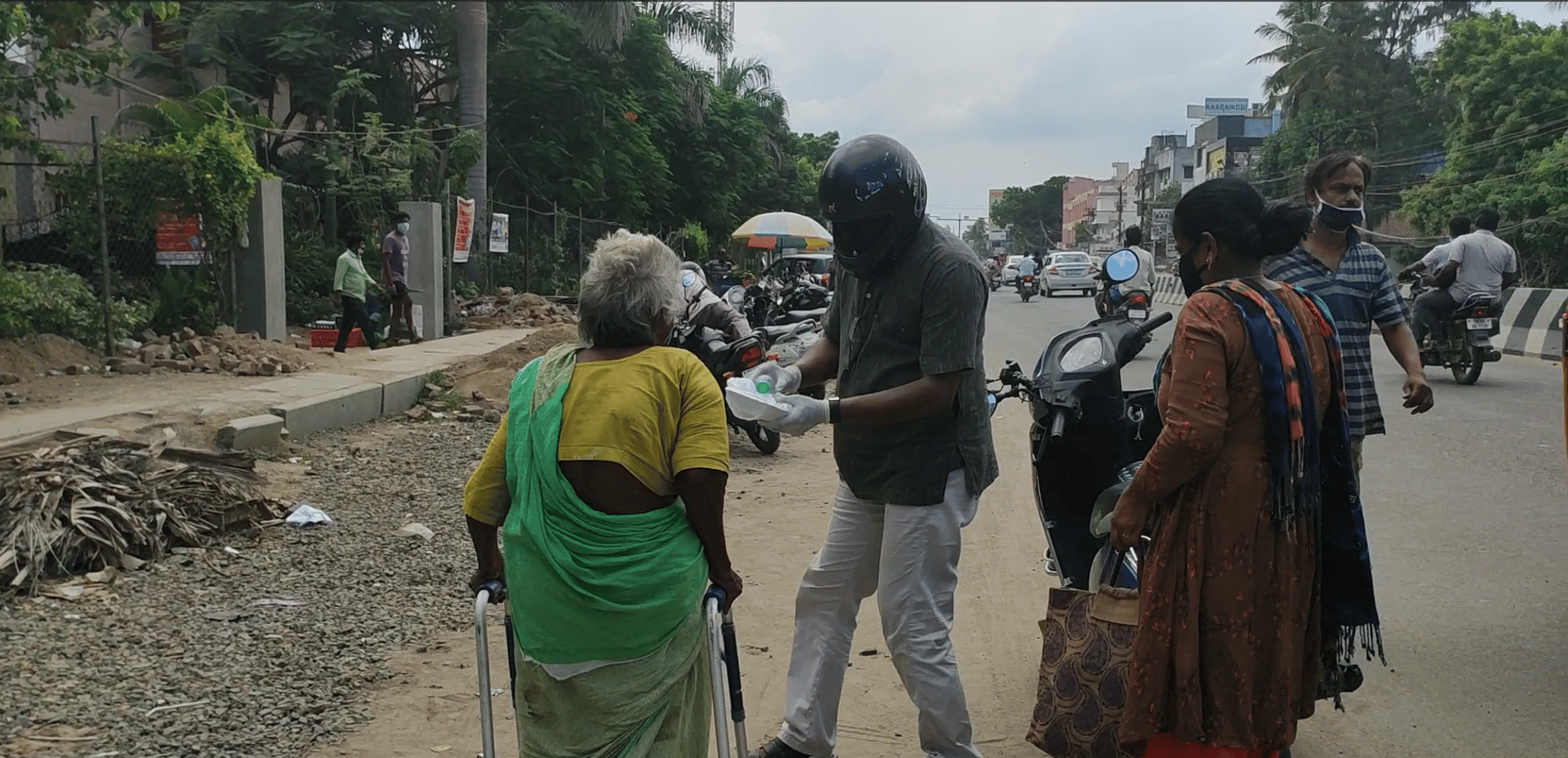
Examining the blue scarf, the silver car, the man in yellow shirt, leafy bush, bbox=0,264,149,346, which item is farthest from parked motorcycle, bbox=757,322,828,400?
the silver car

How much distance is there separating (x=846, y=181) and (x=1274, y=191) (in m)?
48.3

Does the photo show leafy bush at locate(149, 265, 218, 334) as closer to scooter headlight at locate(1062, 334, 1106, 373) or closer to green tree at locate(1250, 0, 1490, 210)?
scooter headlight at locate(1062, 334, 1106, 373)

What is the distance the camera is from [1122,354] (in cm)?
383

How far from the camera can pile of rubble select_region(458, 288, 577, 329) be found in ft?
58.0

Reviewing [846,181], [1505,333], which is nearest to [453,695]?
[846,181]

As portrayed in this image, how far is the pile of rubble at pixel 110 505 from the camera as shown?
5.16m

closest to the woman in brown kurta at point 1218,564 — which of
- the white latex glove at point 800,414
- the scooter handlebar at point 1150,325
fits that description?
the white latex glove at point 800,414

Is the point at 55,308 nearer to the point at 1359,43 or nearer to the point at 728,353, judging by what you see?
the point at 728,353

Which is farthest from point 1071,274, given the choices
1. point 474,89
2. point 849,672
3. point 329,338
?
point 849,672

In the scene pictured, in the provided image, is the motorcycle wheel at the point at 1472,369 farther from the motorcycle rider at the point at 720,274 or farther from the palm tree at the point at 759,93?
the palm tree at the point at 759,93

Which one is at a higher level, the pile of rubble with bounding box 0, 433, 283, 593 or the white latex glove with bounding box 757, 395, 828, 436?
the white latex glove with bounding box 757, 395, 828, 436

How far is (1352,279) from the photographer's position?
3982 mm

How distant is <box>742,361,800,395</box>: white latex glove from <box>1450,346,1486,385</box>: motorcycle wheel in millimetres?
9917

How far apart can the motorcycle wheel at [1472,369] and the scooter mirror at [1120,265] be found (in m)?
8.37
